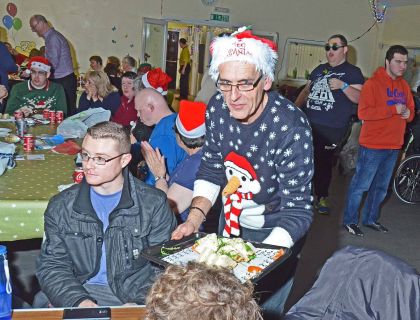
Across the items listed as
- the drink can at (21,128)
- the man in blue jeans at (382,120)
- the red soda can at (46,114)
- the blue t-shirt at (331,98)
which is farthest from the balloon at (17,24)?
the man in blue jeans at (382,120)

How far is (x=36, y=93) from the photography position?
504 centimetres

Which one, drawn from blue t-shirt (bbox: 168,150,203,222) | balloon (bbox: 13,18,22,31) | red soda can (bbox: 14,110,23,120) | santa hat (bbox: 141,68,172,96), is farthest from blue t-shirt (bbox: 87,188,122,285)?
balloon (bbox: 13,18,22,31)

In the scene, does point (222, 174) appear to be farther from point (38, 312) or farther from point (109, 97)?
point (109, 97)

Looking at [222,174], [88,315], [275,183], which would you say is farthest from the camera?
[222,174]

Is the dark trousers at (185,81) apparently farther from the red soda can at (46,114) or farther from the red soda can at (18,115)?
the red soda can at (18,115)

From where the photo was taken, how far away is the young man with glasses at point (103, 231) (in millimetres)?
1956

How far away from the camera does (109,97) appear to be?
531 centimetres

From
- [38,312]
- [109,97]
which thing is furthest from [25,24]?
[38,312]

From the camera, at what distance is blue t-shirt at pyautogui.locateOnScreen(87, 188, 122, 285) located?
6.60 ft

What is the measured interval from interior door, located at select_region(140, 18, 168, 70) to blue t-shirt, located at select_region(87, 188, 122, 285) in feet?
25.6

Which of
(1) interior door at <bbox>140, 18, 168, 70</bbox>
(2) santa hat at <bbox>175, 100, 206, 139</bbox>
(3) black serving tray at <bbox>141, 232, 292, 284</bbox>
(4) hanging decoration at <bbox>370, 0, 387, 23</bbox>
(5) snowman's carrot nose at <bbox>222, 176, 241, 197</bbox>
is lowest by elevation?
(3) black serving tray at <bbox>141, 232, 292, 284</bbox>

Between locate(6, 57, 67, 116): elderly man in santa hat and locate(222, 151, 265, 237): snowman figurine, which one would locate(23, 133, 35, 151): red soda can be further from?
locate(222, 151, 265, 237): snowman figurine

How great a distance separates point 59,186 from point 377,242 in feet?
10.2

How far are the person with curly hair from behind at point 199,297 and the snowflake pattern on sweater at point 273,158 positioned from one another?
0.92 meters
